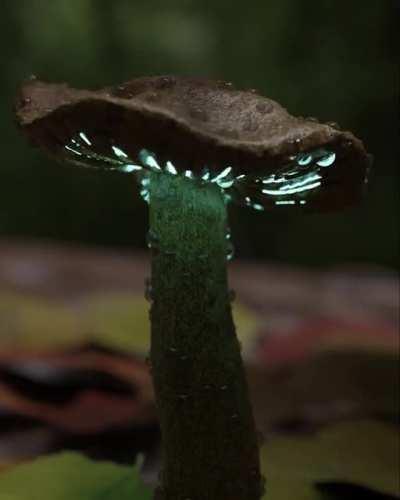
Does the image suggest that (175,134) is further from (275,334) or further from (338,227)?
(338,227)

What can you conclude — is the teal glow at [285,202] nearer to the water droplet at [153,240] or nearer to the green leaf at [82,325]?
the water droplet at [153,240]

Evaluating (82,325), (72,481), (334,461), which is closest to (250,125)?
(72,481)

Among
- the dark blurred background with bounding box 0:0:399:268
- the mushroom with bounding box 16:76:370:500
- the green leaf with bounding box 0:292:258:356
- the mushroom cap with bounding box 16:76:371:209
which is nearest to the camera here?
the mushroom cap with bounding box 16:76:371:209

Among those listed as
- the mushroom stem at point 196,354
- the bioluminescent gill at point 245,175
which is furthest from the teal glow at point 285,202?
the mushroom stem at point 196,354

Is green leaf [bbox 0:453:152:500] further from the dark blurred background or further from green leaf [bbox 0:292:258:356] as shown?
the dark blurred background

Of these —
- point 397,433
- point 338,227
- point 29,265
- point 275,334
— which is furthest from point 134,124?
point 338,227

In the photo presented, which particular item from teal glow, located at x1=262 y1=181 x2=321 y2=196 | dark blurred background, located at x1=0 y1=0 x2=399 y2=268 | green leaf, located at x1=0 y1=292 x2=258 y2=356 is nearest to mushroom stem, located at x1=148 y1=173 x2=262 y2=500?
teal glow, located at x1=262 y1=181 x2=321 y2=196

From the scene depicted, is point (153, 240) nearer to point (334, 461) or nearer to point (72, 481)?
point (72, 481)
